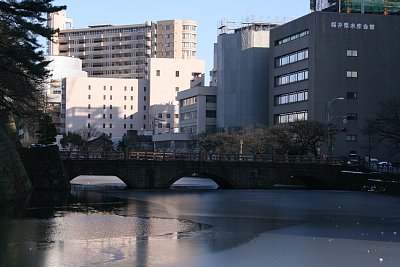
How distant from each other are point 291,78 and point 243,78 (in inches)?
647

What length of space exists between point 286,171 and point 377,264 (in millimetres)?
58287

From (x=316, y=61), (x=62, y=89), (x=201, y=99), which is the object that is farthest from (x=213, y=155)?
(x=62, y=89)

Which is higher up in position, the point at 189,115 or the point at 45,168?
the point at 189,115

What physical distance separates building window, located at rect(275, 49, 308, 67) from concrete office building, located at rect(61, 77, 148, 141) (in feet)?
213

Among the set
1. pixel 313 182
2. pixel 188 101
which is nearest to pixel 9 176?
pixel 313 182

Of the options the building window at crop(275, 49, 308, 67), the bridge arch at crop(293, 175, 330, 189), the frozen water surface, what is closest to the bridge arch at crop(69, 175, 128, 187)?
the bridge arch at crop(293, 175, 330, 189)

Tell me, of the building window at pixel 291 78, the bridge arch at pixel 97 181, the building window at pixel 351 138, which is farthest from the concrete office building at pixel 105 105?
the building window at pixel 351 138

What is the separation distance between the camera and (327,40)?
108 m

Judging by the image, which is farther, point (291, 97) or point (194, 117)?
point (194, 117)

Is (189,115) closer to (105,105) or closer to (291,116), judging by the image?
(105,105)

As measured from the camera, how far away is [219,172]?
3000 inches

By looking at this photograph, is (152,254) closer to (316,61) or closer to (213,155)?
(213,155)

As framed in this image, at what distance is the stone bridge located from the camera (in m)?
70.4

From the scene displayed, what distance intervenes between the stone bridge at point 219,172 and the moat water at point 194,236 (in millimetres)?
26800
